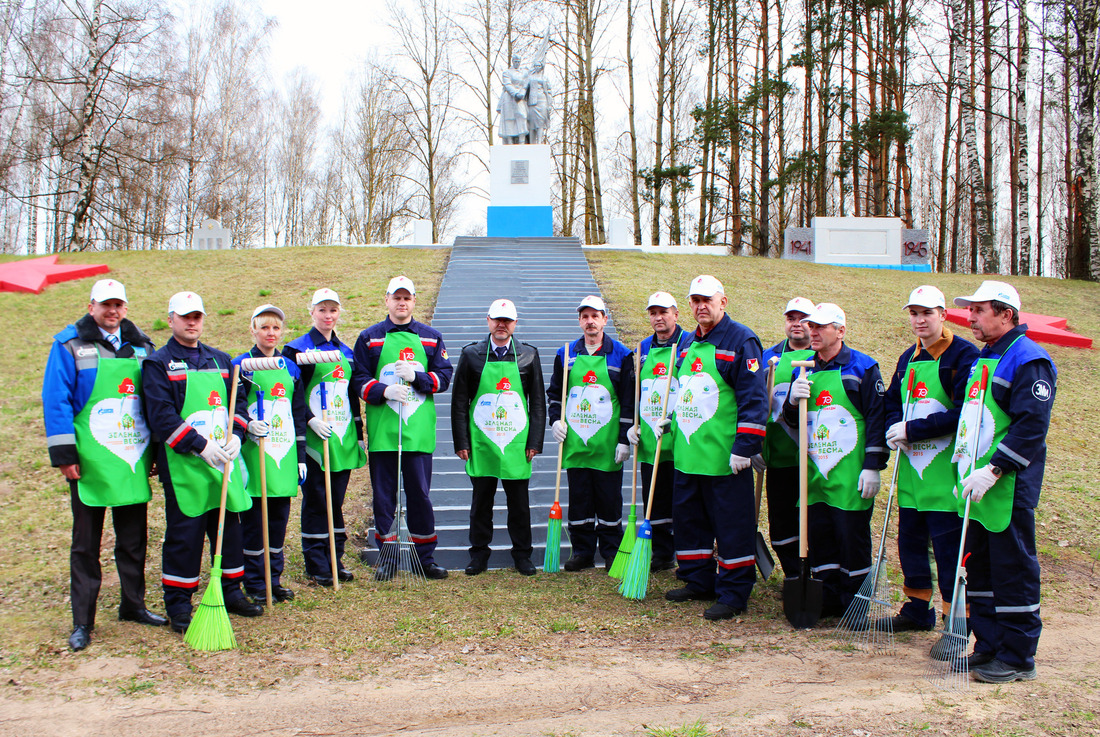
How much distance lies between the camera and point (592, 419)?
5.95 metres

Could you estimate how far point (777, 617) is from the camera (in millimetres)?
4938

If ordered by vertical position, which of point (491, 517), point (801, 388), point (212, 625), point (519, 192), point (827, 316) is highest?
point (519, 192)

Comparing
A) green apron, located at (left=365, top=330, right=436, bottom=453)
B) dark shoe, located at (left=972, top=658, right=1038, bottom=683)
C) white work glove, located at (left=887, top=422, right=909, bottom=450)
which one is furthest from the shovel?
green apron, located at (left=365, top=330, right=436, bottom=453)

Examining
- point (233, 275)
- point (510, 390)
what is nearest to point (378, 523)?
Result: point (510, 390)

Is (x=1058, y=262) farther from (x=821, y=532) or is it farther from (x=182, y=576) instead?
(x=182, y=576)

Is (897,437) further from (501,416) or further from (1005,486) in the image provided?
(501,416)

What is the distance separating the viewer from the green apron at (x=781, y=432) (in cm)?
526

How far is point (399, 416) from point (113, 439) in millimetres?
1887

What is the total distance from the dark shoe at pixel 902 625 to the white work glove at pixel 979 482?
1021mm

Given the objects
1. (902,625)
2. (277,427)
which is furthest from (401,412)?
(902,625)

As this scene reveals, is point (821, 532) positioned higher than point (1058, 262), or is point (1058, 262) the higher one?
→ point (1058, 262)

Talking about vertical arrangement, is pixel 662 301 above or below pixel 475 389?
above

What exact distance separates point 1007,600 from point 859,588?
95cm

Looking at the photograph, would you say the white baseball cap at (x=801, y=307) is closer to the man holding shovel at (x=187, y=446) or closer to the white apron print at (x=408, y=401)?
the white apron print at (x=408, y=401)
